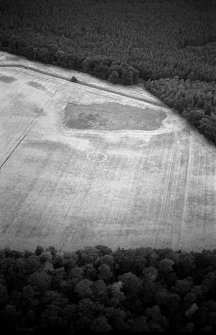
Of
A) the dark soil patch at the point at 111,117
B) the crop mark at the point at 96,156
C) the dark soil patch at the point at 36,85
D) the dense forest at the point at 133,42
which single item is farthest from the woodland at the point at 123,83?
the crop mark at the point at 96,156

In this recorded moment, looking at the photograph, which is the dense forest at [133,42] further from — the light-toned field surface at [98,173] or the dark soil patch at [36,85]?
the dark soil patch at [36,85]

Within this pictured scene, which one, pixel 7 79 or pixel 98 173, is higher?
pixel 7 79

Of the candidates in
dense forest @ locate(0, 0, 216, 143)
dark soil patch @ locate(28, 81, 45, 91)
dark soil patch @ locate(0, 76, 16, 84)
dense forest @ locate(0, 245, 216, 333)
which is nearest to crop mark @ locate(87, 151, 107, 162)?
dense forest @ locate(0, 0, 216, 143)

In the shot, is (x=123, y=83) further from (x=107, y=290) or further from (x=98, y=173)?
(x=107, y=290)

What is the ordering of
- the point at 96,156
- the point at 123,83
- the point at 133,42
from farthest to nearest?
the point at 133,42 < the point at 123,83 < the point at 96,156

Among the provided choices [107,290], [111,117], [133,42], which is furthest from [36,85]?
[107,290]

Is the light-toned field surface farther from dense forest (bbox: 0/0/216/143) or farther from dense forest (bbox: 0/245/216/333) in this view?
dense forest (bbox: 0/245/216/333)
